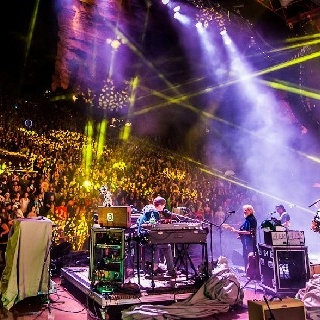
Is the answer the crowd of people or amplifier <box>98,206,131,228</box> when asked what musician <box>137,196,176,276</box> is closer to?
amplifier <box>98,206,131,228</box>

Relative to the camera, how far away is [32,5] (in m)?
10.7

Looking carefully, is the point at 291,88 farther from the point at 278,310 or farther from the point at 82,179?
the point at 278,310

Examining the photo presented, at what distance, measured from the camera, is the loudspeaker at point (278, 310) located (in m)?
3.02

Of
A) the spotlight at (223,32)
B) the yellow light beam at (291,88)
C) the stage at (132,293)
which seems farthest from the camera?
the spotlight at (223,32)

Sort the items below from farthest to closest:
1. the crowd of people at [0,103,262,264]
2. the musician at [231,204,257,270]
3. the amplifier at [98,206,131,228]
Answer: the crowd of people at [0,103,262,264] → the musician at [231,204,257,270] → the amplifier at [98,206,131,228]

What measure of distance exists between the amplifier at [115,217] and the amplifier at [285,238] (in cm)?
224

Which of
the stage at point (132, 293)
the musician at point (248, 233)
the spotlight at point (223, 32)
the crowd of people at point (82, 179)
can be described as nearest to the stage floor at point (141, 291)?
the stage at point (132, 293)

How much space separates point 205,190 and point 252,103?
3617 mm

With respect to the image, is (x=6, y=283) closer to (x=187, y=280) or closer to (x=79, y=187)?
(x=187, y=280)

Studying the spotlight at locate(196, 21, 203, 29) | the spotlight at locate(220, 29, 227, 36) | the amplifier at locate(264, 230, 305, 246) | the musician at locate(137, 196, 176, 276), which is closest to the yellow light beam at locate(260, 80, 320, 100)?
the spotlight at locate(220, 29, 227, 36)

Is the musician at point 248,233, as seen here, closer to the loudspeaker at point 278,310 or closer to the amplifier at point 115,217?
the amplifier at point 115,217

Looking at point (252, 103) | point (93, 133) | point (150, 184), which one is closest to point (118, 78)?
point (93, 133)

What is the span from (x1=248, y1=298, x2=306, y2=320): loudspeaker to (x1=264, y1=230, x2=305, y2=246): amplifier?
8.57ft

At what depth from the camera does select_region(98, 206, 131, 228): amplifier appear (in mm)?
5125
